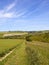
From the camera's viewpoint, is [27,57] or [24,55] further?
[24,55]

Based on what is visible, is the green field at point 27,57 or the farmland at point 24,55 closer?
the green field at point 27,57

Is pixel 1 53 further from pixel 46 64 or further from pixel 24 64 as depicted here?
pixel 46 64

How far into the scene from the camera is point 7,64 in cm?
1603

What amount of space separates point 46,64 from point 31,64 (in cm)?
141

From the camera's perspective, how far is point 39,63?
54.0 feet

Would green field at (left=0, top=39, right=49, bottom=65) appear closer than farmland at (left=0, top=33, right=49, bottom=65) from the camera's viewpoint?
Yes

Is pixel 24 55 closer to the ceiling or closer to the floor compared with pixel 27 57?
closer to the floor

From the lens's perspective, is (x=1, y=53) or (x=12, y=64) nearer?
(x=12, y=64)

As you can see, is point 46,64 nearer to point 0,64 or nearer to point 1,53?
point 0,64

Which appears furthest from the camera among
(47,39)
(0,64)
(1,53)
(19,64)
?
(47,39)

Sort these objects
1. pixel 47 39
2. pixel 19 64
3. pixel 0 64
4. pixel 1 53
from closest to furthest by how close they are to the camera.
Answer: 1. pixel 0 64
2. pixel 19 64
3. pixel 1 53
4. pixel 47 39

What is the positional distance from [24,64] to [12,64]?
113 centimetres

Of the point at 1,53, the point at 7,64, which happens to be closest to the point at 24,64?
the point at 7,64

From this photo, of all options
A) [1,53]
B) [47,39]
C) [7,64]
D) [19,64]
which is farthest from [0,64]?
[47,39]
